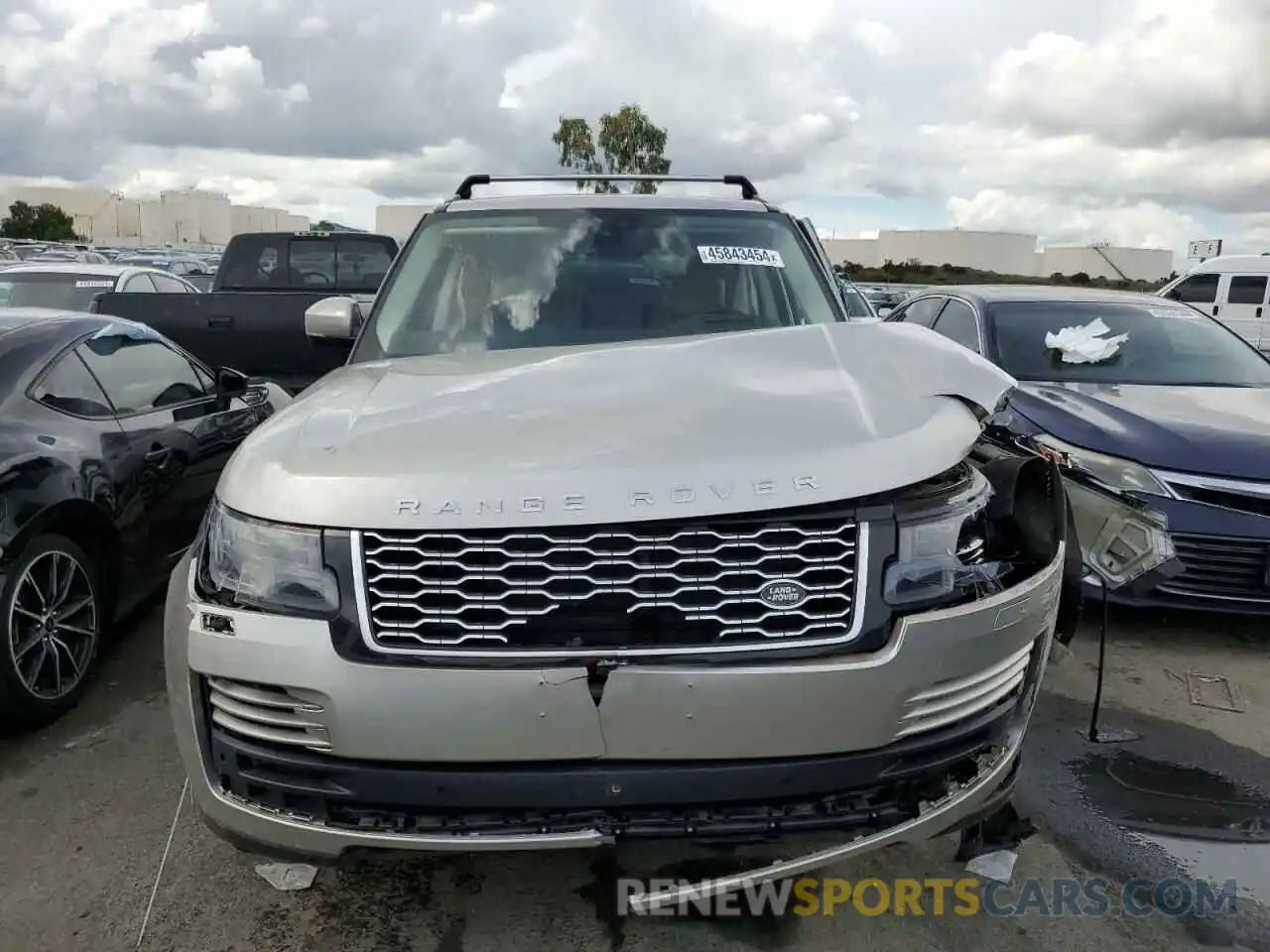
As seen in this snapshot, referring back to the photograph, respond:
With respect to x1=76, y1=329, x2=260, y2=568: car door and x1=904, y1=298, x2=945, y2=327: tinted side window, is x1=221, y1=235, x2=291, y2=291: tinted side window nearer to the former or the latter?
x1=76, y1=329, x2=260, y2=568: car door

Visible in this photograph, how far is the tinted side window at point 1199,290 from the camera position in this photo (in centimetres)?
1792

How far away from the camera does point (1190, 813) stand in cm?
319

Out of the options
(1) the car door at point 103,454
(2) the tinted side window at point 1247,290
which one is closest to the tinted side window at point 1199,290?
(2) the tinted side window at point 1247,290

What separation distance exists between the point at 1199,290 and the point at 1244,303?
82 centimetres

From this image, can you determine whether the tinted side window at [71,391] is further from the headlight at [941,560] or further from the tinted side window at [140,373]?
the headlight at [941,560]

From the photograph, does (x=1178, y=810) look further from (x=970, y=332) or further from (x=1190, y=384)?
(x=970, y=332)

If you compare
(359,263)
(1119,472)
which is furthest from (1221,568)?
(359,263)

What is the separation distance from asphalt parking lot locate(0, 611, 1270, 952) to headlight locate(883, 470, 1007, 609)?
0.82m

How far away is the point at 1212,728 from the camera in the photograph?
3.78 meters

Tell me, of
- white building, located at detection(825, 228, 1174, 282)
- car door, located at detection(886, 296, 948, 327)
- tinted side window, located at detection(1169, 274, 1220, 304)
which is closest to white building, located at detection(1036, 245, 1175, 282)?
white building, located at detection(825, 228, 1174, 282)

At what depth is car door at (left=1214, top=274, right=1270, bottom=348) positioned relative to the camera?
1738cm

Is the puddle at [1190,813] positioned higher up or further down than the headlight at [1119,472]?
further down

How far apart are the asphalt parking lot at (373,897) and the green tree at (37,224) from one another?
7473 cm

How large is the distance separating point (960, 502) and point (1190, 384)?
397 cm
